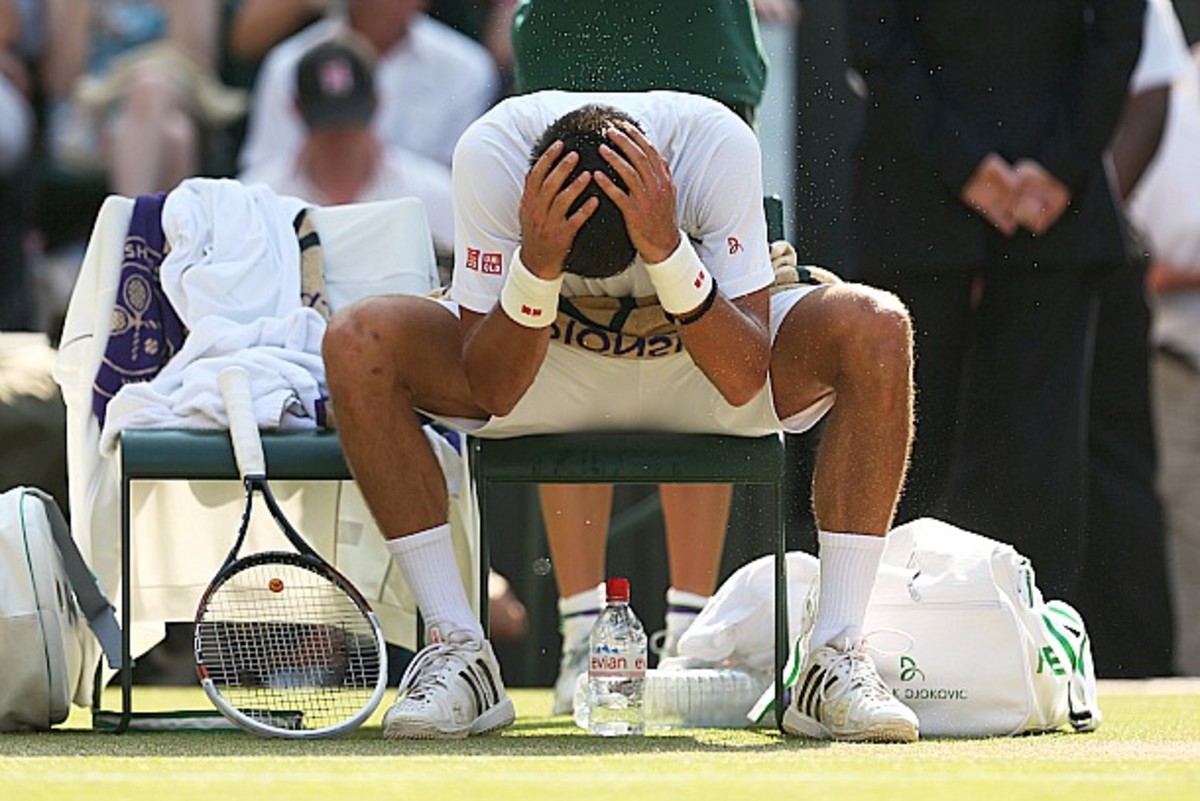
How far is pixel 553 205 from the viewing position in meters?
4.07

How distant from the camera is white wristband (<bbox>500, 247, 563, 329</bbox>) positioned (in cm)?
420

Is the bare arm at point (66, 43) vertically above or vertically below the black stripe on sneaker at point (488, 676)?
above

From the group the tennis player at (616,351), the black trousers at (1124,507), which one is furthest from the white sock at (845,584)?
the black trousers at (1124,507)

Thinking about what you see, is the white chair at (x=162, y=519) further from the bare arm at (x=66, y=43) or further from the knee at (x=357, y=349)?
the bare arm at (x=66, y=43)

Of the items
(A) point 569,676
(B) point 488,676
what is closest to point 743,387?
(B) point 488,676

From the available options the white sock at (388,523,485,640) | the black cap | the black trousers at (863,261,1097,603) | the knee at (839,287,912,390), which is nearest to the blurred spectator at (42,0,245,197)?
the black cap

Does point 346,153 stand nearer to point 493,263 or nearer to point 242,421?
point 242,421

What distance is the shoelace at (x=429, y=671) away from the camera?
170 inches

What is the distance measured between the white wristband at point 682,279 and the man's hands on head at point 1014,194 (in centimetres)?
242

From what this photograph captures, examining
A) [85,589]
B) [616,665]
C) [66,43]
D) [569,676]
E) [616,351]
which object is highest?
[66,43]

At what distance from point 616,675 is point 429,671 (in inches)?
14.9

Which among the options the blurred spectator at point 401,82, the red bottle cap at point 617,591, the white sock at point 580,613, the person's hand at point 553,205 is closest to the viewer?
the person's hand at point 553,205

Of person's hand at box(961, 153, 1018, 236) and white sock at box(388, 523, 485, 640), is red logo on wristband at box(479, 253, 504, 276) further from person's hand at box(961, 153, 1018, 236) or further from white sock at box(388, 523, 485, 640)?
person's hand at box(961, 153, 1018, 236)

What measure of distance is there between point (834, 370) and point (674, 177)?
464mm
